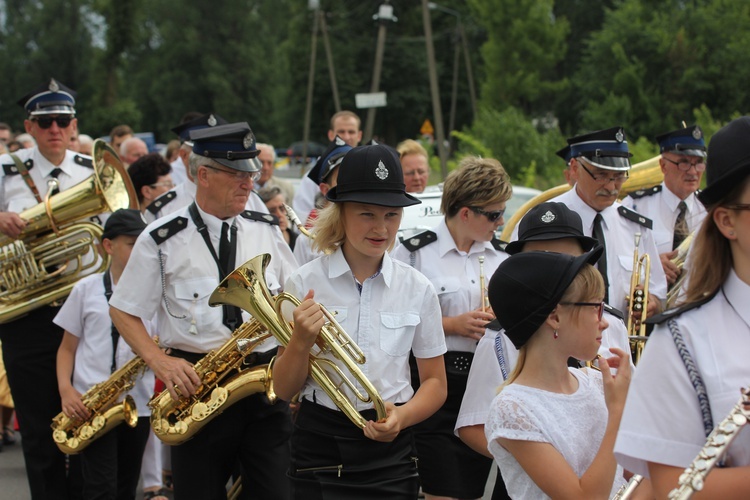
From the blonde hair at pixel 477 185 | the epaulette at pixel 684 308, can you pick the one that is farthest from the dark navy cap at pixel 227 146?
the epaulette at pixel 684 308

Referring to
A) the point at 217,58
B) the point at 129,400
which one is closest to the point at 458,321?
the point at 129,400

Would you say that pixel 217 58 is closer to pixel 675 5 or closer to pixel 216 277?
pixel 675 5

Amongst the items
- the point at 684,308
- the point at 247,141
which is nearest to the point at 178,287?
the point at 247,141

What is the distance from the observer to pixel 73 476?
20.0ft

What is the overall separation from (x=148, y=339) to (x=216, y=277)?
1.45 ft

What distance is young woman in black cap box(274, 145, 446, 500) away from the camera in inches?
153

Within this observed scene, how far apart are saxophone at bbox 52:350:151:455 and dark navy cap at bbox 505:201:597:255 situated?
8.20 ft

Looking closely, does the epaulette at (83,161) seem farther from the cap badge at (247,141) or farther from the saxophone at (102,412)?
the cap badge at (247,141)

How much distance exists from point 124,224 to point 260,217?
3.36 ft

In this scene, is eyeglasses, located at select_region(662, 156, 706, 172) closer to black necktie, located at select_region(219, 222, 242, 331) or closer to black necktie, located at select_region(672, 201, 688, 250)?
black necktie, located at select_region(672, 201, 688, 250)

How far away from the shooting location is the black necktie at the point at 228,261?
4.69 m

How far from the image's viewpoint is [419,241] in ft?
16.8

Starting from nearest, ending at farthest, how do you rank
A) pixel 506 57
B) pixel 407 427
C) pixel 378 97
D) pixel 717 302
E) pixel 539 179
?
pixel 717 302
pixel 407 427
pixel 378 97
pixel 539 179
pixel 506 57

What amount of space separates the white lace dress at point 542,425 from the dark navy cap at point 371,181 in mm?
1109
